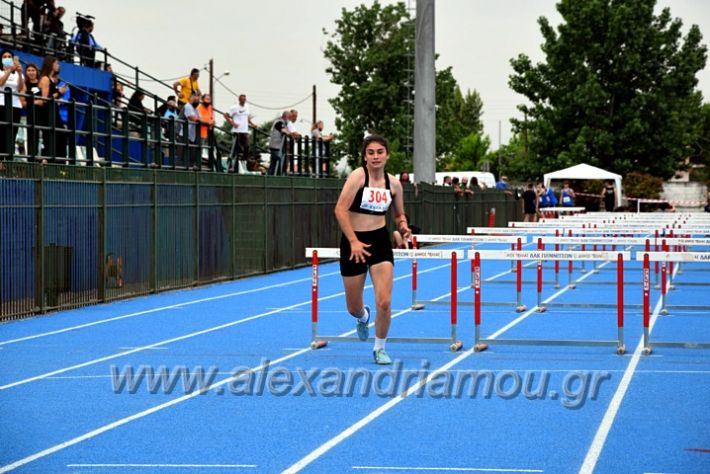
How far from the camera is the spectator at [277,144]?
32750 millimetres

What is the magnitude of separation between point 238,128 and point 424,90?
52.7 feet

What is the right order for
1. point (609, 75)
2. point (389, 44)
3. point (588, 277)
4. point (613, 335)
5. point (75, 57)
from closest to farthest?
1. point (613, 335)
2. point (588, 277)
3. point (75, 57)
4. point (609, 75)
5. point (389, 44)

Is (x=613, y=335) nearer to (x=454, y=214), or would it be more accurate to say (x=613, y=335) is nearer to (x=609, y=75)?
(x=454, y=214)

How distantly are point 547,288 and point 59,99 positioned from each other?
9.10 m

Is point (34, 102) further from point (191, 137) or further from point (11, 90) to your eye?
point (191, 137)

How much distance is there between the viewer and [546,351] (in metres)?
14.8

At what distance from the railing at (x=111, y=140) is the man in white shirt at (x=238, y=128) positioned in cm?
25

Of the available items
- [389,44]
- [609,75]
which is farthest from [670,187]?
[389,44]

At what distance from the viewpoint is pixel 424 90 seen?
4600 centimetres

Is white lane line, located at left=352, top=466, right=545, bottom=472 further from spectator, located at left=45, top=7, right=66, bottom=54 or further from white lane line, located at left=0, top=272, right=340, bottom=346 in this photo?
spectator, located at left=45, top=7, right=66, bottom=54

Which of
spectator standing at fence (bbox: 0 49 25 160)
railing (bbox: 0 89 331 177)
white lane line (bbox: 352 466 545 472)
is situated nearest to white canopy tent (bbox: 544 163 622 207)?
railing (bbox: 0 89 331 177)

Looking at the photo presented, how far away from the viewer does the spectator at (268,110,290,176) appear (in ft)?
107

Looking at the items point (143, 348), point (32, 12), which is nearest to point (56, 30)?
point (32, 12)

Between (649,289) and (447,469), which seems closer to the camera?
(447,469)
